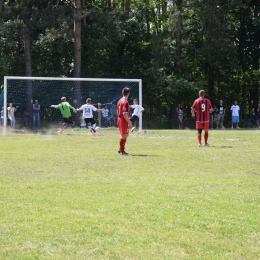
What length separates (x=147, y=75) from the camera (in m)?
46.3

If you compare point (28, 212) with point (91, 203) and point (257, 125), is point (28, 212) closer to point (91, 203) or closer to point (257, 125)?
point (91, 203)

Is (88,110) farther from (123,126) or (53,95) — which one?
(123,126)

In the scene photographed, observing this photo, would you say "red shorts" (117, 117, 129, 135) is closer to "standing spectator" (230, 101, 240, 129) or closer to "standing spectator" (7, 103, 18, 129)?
"standing spectator" (7, 103, 18, 129)

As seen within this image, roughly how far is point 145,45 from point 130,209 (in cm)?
4042

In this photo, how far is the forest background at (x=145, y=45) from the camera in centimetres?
4084

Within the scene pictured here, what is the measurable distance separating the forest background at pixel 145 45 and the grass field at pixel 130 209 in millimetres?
26433

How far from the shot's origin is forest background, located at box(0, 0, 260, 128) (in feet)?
134

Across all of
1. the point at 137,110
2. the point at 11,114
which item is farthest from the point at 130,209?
the point at 11,114

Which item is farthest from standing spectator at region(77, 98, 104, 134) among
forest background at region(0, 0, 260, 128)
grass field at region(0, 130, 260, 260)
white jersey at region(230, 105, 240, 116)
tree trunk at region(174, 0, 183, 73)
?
tree trunk at region(174, 0, 183, 73)

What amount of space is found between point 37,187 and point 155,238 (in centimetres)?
412

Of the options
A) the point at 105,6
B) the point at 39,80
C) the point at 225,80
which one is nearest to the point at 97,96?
the point at 39,80

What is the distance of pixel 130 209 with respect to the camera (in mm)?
8664

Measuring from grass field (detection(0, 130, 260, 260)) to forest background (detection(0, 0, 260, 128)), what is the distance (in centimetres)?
2643

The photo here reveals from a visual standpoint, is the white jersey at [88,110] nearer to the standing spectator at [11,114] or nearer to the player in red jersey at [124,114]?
the standing spectator at [11,114]
